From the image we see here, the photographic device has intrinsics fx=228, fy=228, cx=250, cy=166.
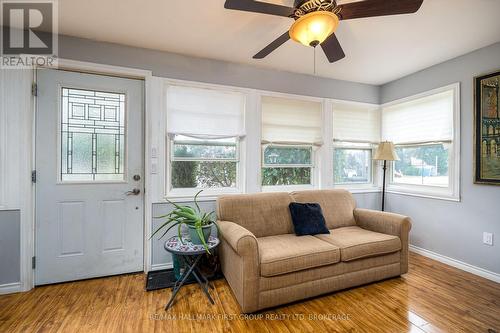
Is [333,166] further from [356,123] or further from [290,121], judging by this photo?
[290,121]

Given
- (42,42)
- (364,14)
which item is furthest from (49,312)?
(364,14)

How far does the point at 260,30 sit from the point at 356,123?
2.26m

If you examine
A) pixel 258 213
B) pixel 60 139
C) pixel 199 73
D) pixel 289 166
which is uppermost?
pixel 199 73

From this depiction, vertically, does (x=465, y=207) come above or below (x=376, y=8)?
below

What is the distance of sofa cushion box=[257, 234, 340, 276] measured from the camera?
6.18 feet

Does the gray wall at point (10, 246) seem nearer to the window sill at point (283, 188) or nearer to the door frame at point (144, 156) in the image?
the door frame at point (144, 156)

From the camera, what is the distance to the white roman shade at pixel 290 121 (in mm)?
3125

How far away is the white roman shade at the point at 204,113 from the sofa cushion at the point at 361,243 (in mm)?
1654

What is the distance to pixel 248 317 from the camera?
1862 millimetres

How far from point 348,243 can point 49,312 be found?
8.81 ft

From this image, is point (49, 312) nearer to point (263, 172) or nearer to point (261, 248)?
point (261, 248)

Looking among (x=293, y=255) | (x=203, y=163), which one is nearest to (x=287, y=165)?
(x=203, y=163)

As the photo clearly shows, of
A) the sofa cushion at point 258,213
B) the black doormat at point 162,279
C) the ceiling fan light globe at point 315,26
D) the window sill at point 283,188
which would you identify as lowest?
the black doormat at point 162,279

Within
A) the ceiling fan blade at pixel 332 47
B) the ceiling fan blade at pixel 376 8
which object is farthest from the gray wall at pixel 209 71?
the ceiling fan blade at pixel 376 8
